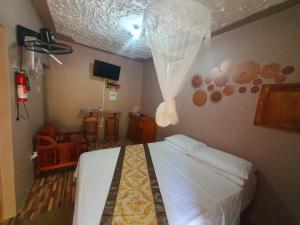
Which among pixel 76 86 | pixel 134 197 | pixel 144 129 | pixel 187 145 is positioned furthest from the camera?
pixel 144 129

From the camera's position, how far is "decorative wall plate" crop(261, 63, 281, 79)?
4.87 ft

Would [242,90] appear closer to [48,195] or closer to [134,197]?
[134,197]

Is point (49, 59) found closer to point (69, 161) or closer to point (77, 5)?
point (77, 5)

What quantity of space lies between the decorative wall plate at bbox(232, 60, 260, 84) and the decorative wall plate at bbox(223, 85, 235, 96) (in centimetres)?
10

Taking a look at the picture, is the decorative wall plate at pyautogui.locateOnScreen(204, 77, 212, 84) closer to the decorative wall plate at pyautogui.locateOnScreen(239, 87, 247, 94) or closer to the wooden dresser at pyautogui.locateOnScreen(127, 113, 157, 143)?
the decorative wall plate at pyautogui.locateOnScreen(239, 87, 247, 94)

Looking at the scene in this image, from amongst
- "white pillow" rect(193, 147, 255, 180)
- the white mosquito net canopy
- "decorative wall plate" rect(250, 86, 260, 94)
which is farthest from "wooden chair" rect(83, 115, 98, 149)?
"decorative wall plate" rect(250, 86, 260, 94)

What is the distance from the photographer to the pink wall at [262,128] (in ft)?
4.54

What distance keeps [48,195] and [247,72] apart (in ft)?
10.1

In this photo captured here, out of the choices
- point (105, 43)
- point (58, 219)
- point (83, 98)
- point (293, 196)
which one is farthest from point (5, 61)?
point (293, 196)

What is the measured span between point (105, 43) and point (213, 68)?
222cm

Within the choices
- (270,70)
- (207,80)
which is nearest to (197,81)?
(207,80)

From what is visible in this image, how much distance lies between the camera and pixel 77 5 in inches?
65.6

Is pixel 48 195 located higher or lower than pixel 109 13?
lower

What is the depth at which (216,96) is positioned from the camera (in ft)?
6.84
